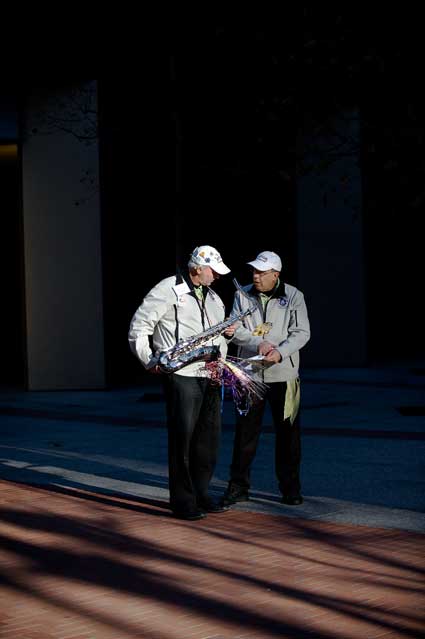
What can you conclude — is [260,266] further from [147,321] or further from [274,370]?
[147,321]

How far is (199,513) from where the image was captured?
8.38m

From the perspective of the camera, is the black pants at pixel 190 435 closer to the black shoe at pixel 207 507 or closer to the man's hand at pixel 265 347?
the black shoe at pixel 207 507

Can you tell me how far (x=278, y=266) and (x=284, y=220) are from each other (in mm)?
15932

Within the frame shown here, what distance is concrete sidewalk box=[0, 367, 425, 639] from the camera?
18.8ft

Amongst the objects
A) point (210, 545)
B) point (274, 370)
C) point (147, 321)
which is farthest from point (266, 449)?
point (210, 545)

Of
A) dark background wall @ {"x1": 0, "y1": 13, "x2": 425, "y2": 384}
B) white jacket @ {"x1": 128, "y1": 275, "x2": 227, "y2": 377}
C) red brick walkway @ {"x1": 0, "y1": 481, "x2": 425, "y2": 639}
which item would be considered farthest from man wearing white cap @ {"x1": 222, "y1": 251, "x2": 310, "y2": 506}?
dark background wall @ {"x1": 0, "y1": 13, "x2": 425, "y2": 384}

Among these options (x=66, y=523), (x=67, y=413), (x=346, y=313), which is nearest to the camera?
(x=66, y=523)

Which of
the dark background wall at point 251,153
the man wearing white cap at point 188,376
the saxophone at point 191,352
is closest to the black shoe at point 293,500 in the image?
the man wearing white cap at point 188,376

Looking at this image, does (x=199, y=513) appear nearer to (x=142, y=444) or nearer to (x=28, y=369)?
(x=142, y=444)

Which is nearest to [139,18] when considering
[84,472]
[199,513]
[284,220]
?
[284,220]

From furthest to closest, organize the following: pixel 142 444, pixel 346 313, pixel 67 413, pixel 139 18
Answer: pixel 346 313
pixel 139 18
pixel 67 413
pixel 142 444

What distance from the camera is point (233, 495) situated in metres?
8.86

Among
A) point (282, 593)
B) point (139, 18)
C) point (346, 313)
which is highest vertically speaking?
point (139, 18)

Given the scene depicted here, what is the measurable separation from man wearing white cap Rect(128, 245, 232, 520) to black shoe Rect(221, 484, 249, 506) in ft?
0.65
